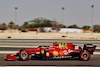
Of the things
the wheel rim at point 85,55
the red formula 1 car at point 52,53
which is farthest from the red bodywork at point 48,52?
the wheel rim at point 85,55

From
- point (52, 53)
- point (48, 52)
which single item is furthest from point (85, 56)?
point (48, 52)

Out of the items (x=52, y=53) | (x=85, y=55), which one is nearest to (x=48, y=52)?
(x=52, y=53)

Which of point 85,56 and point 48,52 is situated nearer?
point 48,52

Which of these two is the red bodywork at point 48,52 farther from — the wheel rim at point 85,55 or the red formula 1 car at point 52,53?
the wheel rim at point 85,55

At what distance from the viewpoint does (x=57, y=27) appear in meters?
69.9

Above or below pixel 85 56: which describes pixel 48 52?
above

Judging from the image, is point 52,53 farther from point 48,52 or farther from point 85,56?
point 85,56

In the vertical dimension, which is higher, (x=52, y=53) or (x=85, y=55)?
(x=52, y=53)

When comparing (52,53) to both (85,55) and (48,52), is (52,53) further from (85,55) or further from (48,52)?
(85,55)

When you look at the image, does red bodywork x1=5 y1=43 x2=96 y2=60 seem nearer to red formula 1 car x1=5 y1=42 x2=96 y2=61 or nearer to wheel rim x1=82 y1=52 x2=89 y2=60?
red formula 1 car x1=5 y1=42 x2=96 y2=61

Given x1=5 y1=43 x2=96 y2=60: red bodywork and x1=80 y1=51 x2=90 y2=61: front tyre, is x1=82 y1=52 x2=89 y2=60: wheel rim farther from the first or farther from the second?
x1=5 y1=43 x2=96 y2=60: red bodywork

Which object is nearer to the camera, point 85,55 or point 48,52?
point 48,52

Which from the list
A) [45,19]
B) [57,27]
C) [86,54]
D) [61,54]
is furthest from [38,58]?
[45,19]

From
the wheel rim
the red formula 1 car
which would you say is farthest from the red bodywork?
the wheel rim
